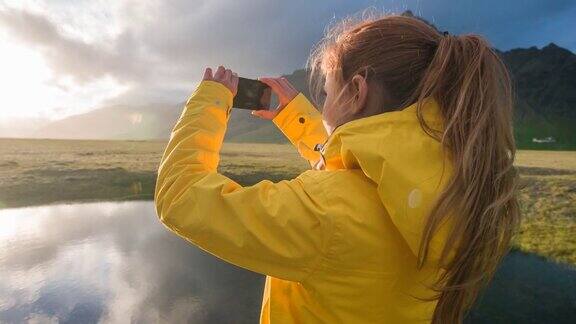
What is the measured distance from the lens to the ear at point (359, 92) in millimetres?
2051

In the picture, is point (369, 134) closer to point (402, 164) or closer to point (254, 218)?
point (402, 164)

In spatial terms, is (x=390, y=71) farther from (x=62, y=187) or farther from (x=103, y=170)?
(x=103, y=170)

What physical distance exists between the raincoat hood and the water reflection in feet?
47.9

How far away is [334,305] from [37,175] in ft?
162

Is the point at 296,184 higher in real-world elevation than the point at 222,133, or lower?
lower

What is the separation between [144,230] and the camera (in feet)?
84.9

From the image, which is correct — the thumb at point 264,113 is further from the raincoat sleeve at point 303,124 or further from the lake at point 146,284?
the lake at point 146,284

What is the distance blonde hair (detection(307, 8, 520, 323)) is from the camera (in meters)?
1.82

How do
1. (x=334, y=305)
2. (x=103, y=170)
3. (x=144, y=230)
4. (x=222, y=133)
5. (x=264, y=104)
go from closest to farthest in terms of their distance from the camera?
(x=334, y=305), (x=222, y=133), (x=264, y=104), (x=144, y=230), (x=103, y=170)

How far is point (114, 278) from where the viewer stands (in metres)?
19.6

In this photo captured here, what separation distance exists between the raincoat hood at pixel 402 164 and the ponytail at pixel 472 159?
39mm

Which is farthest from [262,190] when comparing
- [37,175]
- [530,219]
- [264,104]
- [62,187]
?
[37,175]

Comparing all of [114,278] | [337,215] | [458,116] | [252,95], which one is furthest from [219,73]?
[114,278]

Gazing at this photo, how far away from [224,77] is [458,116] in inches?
45.8
